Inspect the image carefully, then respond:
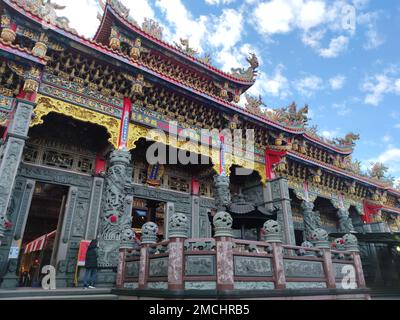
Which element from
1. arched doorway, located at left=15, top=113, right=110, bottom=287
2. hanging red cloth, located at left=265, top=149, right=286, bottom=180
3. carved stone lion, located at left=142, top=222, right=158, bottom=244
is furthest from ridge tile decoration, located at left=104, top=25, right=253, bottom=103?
carved stone lion, located at left=142, top=222, right=158, bottom=244

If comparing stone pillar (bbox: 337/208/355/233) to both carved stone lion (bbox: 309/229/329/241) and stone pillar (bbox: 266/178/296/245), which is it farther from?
carved stone lion (bbox: 309/229/329/241)

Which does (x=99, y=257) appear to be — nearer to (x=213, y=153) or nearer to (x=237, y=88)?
(x=213, y=153)

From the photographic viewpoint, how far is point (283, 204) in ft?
38.6

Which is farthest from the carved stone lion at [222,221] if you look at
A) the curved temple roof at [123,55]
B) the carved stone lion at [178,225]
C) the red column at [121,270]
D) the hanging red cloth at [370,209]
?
the hanging red cloth at [370,209]

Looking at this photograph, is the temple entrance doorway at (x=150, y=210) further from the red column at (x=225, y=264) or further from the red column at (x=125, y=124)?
the red column at (x=225, y=264)

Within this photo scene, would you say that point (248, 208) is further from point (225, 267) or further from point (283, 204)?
point (283, 204)

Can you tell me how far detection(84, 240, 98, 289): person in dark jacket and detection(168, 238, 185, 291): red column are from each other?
3197 mm

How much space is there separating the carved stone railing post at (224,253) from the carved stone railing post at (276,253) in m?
1.16

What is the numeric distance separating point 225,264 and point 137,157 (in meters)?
7.10

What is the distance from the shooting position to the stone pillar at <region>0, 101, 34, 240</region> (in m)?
6.06

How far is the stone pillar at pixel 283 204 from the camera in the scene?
11.3 m

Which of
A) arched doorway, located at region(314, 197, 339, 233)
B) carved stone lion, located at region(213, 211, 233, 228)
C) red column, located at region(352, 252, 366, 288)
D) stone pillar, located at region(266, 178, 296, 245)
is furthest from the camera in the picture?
arched doorway, located at region(314, 197, 339, 233)

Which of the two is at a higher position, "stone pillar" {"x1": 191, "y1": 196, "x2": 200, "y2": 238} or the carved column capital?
the carved column capital

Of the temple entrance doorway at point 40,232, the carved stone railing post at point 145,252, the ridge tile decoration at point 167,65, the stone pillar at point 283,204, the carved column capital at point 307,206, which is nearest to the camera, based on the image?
the carved stone railing post at point 145,252
